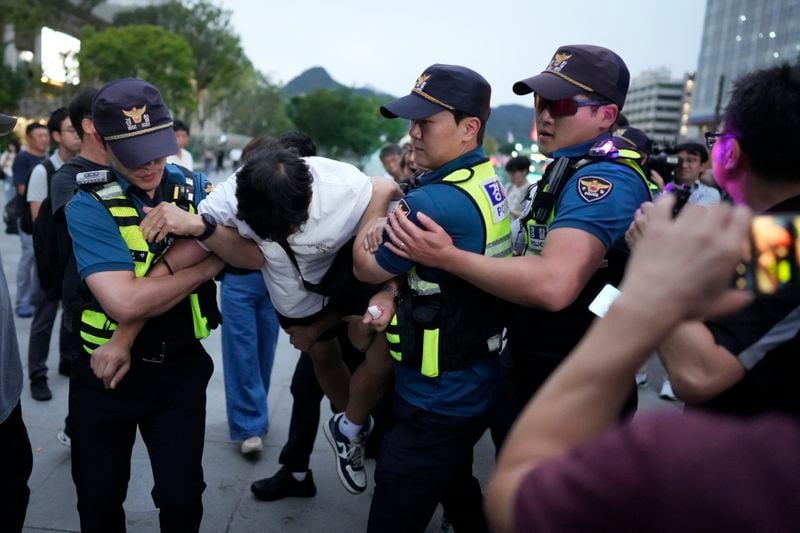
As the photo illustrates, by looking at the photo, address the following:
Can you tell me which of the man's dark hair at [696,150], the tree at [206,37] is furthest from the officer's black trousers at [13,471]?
the tree at [206,37]

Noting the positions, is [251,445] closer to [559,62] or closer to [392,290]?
[392,290]

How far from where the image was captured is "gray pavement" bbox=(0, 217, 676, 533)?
10.4 feet

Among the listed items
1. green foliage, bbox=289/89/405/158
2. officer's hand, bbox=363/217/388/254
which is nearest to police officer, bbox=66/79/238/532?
officer's hand, bbox=363/217/388/254

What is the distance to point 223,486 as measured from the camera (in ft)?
11.5

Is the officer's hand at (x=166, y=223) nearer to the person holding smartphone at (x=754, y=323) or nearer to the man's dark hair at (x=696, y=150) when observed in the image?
the person holding smartphone at (x=754, y=323)

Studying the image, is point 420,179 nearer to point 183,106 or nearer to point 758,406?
point 758,406

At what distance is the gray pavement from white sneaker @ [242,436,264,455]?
0.06m

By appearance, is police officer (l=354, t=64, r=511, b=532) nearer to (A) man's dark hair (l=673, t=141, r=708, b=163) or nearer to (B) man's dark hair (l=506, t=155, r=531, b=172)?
(A) man's dark hair (l=673, t=141, r=708, b=163)

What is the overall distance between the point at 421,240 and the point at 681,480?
1.26m

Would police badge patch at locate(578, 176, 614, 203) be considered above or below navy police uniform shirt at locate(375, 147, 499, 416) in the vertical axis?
above

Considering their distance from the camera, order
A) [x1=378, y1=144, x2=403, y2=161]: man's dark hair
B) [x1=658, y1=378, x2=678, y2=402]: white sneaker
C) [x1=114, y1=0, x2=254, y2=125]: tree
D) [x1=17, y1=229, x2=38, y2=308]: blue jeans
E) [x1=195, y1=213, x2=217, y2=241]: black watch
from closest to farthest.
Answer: [x1=195, y1=213, x2=217, y2=241]: black watch, [x1=658, y1=378, x2=678, y2=402]: white sneaker, [x1=17, y1=229, x2=38, y2=308]: blue jeans, [x1=378, y1=144, x2=403, y2=161]: man's dark hair, [x1=114, y1=0, x2=254, y2=125]: tree

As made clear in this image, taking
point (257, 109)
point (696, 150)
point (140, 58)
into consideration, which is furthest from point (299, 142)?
point (257, 109)

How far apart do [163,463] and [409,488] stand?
3.13 feet

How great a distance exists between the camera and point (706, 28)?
219 ft
